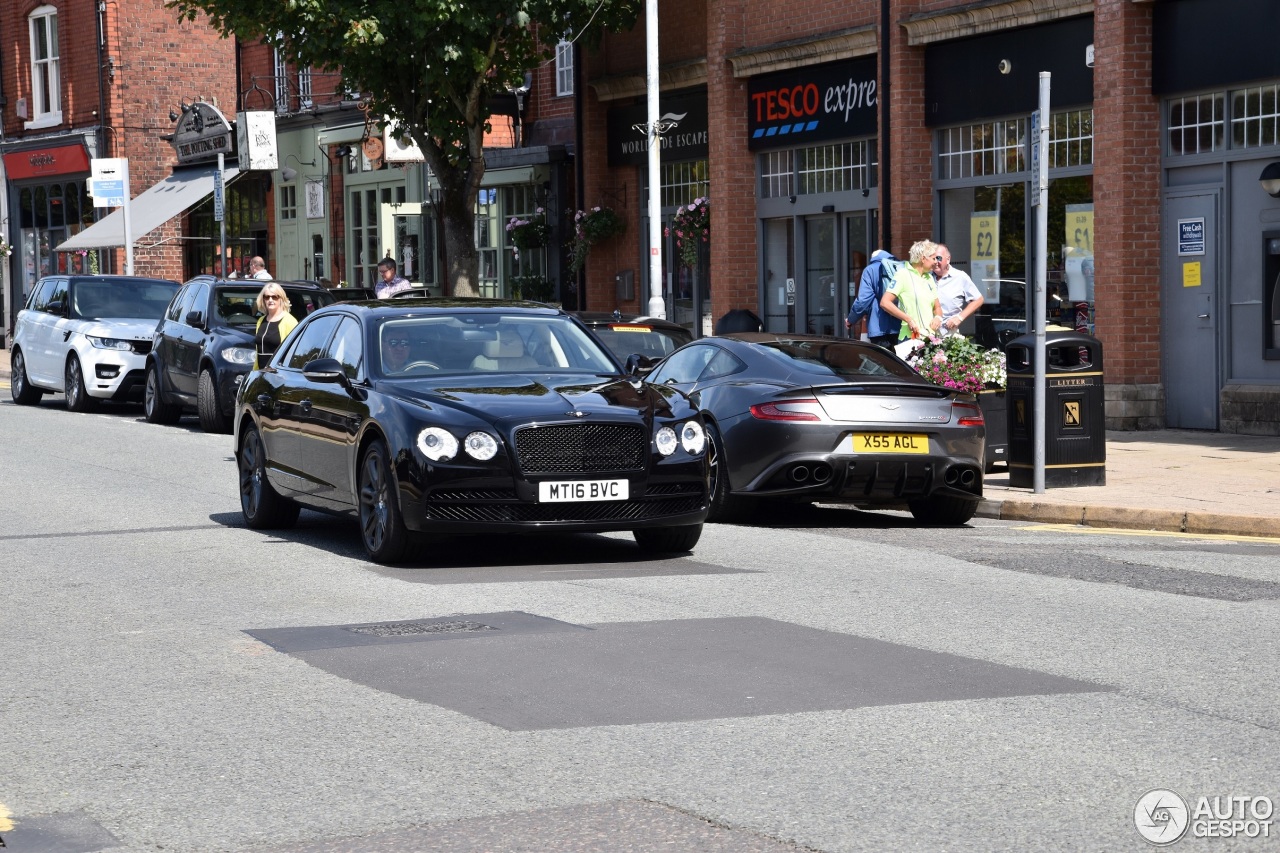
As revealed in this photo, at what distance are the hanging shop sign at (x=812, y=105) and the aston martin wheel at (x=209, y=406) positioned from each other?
839 cm

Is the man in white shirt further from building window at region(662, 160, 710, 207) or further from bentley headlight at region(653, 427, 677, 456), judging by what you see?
building window at region(662, 160, 710, 207)

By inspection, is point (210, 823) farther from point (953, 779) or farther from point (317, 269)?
point (317, 269)

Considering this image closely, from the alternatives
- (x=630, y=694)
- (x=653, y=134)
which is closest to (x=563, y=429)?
(x=630, y=694)

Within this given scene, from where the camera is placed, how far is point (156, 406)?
2289 centimetres

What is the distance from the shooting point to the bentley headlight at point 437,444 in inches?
392

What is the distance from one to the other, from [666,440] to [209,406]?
1202 cm

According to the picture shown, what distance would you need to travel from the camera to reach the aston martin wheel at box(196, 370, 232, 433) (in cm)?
2128

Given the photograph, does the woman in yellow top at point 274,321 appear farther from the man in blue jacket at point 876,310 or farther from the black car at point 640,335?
the man in blue jacket at point 876,310

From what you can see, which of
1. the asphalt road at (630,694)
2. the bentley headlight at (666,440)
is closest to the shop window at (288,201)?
the asphalt road at (630,694)

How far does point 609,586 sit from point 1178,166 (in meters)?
11.2

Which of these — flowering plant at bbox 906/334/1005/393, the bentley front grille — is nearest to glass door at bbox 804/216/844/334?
flowering plant at bbox 906/334/1005/393

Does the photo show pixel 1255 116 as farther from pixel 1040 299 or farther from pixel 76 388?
pixel 76 388

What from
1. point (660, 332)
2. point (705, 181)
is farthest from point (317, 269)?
point (660, 332)

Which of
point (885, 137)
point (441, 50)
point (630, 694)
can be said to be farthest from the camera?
point (441, 50)
